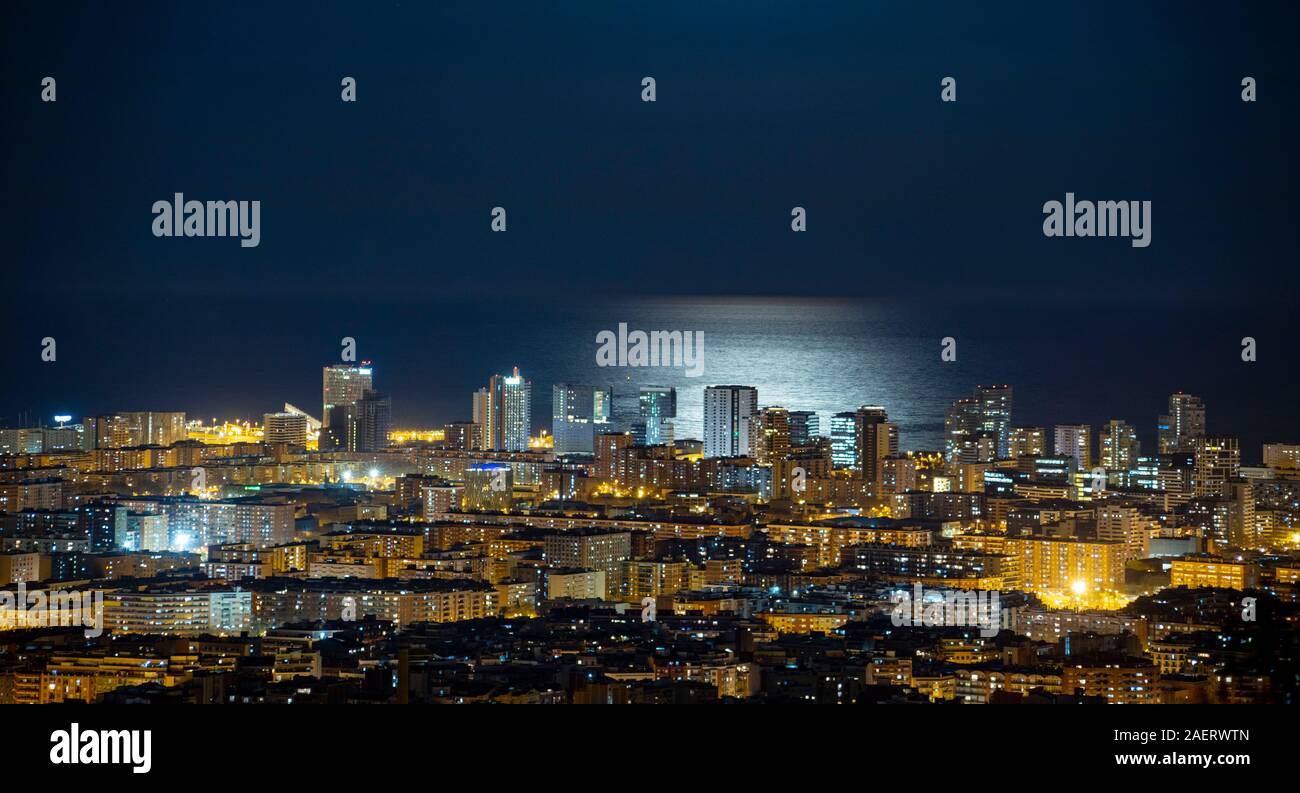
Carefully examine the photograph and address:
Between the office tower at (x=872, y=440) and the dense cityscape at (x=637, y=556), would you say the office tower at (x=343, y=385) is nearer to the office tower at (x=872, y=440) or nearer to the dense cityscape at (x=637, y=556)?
the dense cityscape at (x=637, y=556)

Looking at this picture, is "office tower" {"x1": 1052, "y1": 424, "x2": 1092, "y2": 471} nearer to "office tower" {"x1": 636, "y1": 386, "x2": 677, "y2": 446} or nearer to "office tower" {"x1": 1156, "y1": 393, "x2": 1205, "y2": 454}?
"office tower" {"x1": 1156, "y1": 393, "x2": 1205, "y2": 454}

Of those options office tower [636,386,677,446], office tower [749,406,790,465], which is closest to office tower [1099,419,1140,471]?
office tower [749,406,790,465]

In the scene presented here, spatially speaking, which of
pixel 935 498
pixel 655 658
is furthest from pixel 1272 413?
pixel 655 658

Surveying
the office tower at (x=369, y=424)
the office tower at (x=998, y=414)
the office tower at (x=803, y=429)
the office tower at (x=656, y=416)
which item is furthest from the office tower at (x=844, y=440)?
the office tower at (x=369, y=424)

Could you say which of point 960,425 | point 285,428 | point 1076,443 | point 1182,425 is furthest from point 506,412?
point 1182,425

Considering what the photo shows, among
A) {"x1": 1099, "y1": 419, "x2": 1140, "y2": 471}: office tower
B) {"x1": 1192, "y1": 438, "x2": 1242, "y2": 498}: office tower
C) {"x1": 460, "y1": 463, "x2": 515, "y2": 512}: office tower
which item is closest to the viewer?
{"x1": 1192, "y1": 438, "x2": 1242, "y2": 498}: office tower
